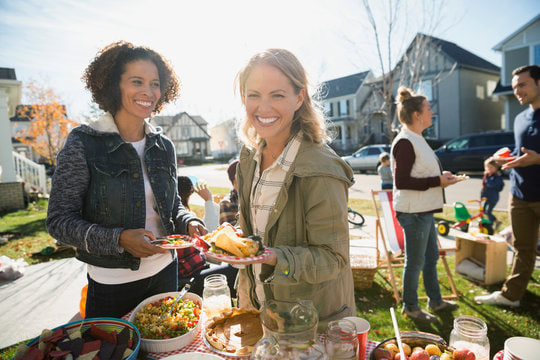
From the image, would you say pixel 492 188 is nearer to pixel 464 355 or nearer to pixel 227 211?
pixel 227 211

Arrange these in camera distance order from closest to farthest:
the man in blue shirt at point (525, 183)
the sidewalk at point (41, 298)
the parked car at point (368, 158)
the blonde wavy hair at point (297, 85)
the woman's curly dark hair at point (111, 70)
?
1. the blonde wavy hair at point (297, 85)
2. the woman's curly dark hair at point (111, 70)
3. the man in blue shirt at point (525, 183)
4. the sidewalk at point (41, 298)
5. the parked car at point (368, 158)

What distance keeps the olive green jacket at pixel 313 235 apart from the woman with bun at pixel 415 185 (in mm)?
2126

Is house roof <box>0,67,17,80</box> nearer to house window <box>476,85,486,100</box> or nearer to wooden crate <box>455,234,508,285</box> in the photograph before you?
wooden crate <box>455,234,508,285</box>

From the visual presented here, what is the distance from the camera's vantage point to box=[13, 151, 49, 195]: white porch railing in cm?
1468

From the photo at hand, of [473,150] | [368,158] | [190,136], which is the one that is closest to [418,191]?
[473,150]

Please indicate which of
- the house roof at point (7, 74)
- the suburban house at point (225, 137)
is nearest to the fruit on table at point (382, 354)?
the house roof at point (7, 74)

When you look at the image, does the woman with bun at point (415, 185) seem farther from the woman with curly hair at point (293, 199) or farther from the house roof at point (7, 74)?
the house roof at point (7, 74)

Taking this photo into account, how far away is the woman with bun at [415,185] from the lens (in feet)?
11.9

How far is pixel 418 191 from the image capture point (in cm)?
363

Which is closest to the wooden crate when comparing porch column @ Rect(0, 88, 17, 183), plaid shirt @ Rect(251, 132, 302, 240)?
plaid shirt @ Rect(251, 132, 302, 240)

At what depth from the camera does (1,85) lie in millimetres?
11930

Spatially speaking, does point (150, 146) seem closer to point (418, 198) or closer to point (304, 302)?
point (304, 302)

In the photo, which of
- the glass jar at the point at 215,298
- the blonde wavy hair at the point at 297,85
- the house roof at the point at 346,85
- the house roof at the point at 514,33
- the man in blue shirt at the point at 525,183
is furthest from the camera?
the house roof at the point at 346,85

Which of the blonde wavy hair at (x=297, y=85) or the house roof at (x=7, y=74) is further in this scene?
the house roof at (x=7, y=74)
